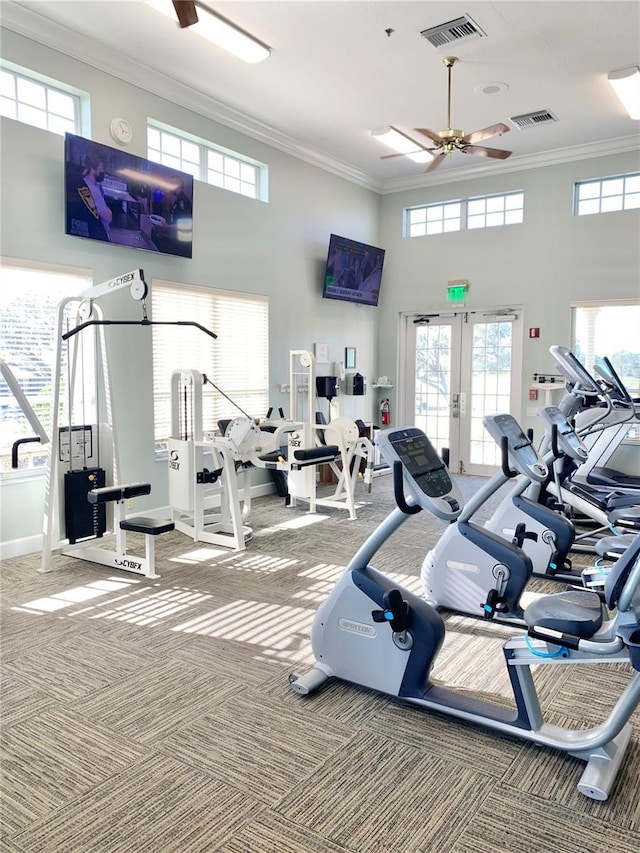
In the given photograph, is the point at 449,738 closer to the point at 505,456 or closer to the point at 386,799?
the point at 386,799

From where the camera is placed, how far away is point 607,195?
24.6 ft

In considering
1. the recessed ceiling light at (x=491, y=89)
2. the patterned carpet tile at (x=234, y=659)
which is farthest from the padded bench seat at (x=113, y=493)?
the recessed ceiling light at (x=491, y=89)

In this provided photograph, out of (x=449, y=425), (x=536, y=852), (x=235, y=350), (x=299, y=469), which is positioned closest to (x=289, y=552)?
(x=299, y=469)

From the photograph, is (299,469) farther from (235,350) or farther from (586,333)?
(586,333)

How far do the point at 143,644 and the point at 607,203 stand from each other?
7.09m

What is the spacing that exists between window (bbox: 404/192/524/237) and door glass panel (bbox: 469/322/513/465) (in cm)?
136

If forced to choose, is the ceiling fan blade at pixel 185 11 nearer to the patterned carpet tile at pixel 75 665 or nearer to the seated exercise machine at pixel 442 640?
the seated exercise machine at pixel 442 640

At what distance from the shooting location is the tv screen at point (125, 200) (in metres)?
5.00

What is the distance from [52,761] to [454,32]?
5.33 meters

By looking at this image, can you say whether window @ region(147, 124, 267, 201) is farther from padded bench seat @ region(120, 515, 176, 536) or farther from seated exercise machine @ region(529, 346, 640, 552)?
seated exercise machine @ region(529, 346, 640, 552)

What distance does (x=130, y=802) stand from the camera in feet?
7.11

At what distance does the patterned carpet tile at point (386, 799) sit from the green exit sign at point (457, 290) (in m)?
6.87

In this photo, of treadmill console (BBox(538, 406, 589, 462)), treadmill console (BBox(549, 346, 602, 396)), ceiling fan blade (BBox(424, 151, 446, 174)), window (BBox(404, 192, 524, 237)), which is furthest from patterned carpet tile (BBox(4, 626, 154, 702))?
window (BBox(404, 192, 524, 237))

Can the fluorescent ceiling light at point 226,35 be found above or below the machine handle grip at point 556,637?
above
